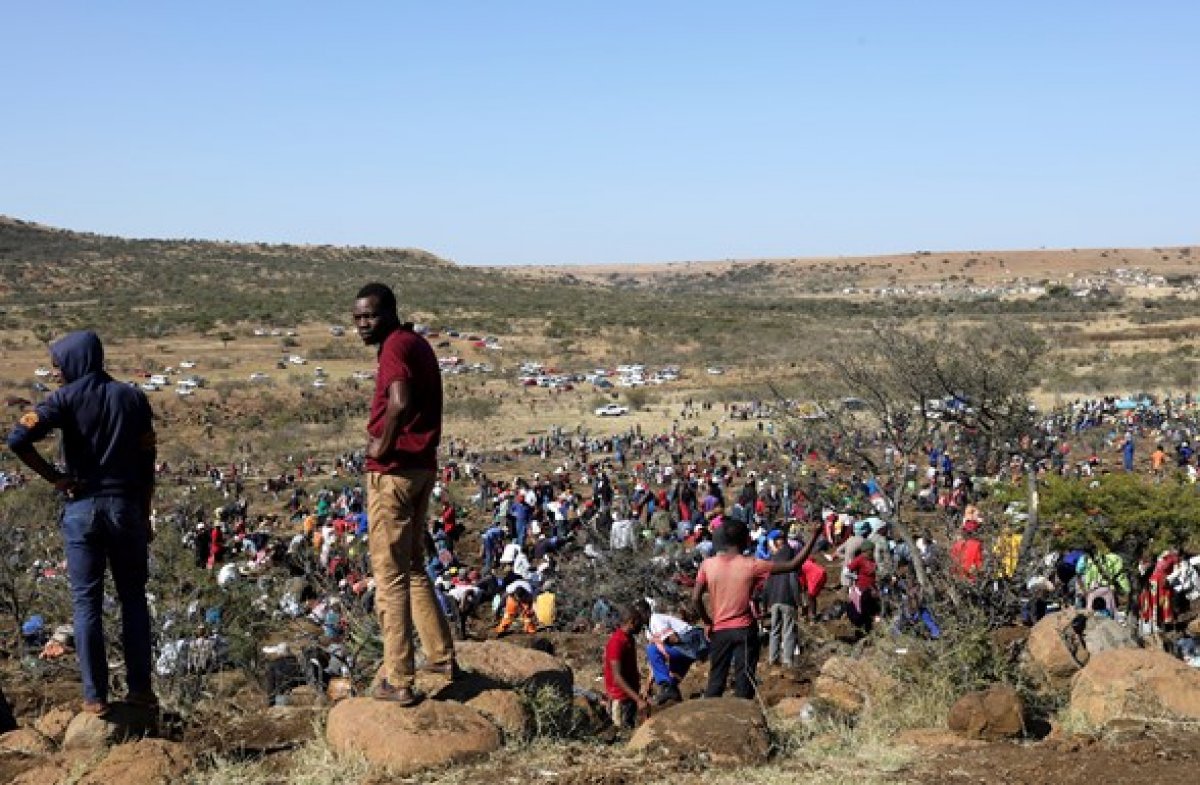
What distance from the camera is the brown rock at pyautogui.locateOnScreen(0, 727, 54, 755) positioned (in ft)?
16.0

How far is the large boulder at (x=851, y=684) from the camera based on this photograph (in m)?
6.51

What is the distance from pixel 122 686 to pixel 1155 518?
1033cm

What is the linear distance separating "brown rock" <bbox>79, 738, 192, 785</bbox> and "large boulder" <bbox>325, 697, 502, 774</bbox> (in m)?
0.60

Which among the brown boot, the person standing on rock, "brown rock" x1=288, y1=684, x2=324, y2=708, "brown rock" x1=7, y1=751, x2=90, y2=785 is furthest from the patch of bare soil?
"brown rock" x1=288, y1=684, x2=324, y2=708

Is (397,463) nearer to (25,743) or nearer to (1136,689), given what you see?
(25,743)

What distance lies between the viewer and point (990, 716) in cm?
557

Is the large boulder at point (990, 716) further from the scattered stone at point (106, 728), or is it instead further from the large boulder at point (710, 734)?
the scattered stone at point (106, 728)

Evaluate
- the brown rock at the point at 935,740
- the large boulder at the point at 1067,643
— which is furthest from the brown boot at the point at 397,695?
the large boulder at the point at 1067,643

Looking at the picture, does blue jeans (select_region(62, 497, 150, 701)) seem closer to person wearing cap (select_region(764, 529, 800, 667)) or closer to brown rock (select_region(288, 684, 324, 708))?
brown rock (select_region(288, 684, 324, 708))

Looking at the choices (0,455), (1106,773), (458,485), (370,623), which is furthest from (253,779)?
(0,455)

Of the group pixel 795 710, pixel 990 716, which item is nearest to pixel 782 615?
pixel 795 710

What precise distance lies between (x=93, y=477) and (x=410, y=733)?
1.58 meters

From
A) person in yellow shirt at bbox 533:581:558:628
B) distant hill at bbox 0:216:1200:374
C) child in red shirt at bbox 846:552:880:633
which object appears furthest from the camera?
distant hill at bbox 0:216:1200:374

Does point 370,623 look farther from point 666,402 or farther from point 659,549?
point 666,402
